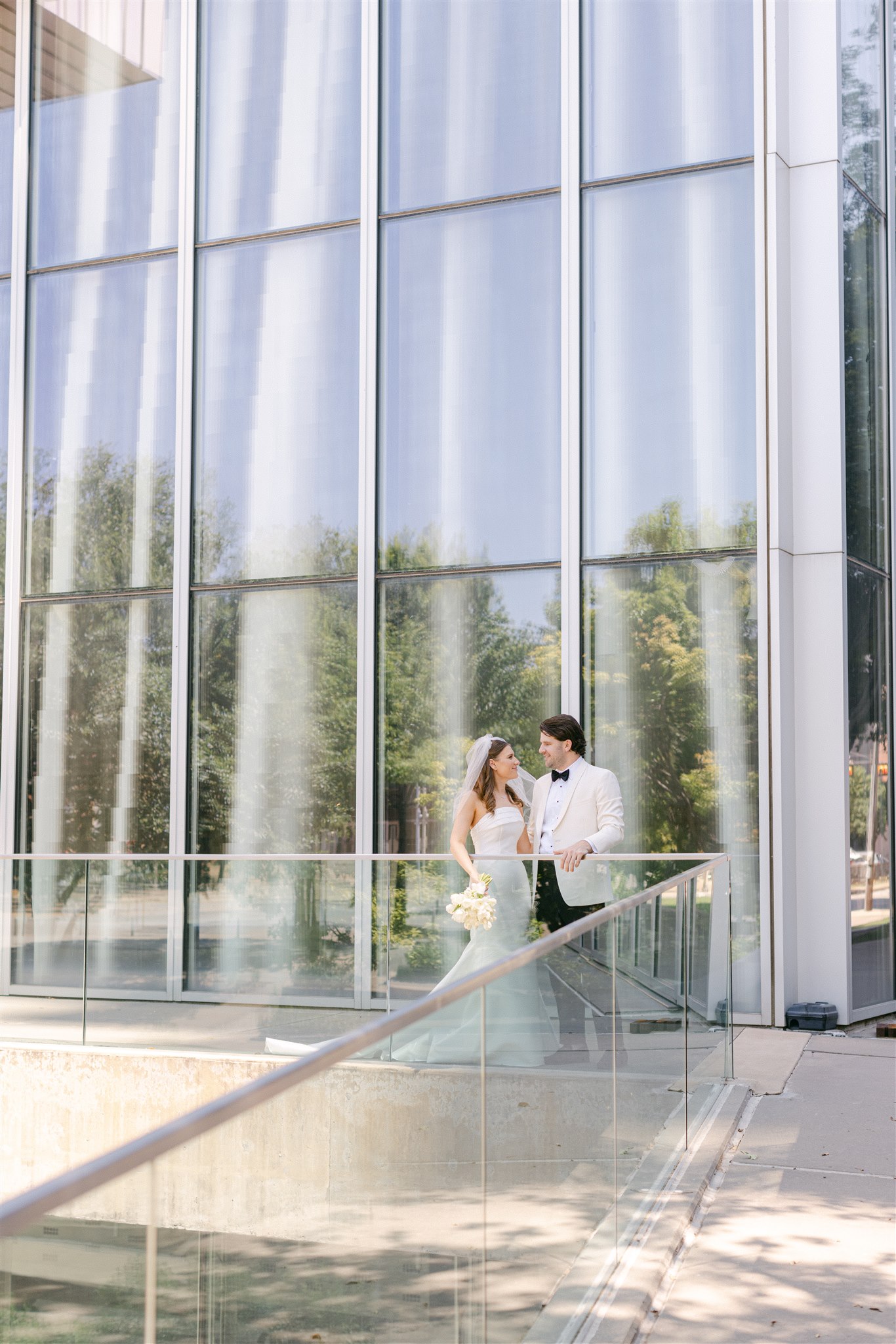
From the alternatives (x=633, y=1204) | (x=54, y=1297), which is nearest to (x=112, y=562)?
(x=633, y=1204)

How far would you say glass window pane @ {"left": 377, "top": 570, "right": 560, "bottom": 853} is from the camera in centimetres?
902

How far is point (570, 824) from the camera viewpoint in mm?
6988

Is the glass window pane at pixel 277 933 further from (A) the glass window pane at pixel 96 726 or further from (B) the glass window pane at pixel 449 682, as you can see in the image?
(A) the glass window pane at pixel 96 726

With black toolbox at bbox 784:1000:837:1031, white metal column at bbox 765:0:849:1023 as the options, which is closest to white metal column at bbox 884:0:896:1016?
white metal column at bbox 765:0:849:1023

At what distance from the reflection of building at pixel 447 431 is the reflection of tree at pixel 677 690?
0.9 inches

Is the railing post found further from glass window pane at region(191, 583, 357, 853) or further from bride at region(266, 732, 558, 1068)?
glass window pane at region(191, 583, 357, 853)

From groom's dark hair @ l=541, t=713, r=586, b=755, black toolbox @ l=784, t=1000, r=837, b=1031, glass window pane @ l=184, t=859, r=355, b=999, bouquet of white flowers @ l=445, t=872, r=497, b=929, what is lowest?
black toolbox @ l=784, t=1000, r=837, b=1031

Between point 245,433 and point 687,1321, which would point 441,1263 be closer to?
point 687,1321

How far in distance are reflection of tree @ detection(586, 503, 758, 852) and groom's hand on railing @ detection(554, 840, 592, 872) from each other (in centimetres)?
214

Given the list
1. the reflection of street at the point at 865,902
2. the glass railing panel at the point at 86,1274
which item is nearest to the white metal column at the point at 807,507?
the reflection of street at the point at 865,902

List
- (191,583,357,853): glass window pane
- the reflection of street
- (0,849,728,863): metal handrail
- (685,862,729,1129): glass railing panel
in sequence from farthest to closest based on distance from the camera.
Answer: (191,583,357,853): glass window pane < the reflection of street < (0,849,728,863): metal handrail < (685,862,729,1129): glass railing panel

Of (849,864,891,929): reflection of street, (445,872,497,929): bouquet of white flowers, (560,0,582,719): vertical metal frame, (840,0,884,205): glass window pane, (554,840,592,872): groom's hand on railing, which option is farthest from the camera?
(840,0,884,205): glass window pane

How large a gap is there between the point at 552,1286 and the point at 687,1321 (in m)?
0.64

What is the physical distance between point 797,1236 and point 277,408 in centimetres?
713
